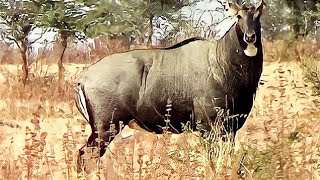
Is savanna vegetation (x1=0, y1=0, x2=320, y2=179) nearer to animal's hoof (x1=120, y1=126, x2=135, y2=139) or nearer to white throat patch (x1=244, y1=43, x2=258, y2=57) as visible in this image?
animal's hoof (x1=120, y1=126, x2=135, y2=139)

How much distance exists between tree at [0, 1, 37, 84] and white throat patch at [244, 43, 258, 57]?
5209mm

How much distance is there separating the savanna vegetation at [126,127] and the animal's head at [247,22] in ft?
1.59

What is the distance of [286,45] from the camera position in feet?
31.2

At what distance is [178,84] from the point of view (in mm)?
5020

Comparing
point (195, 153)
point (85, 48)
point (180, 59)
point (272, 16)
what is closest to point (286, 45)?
point (272, 16)

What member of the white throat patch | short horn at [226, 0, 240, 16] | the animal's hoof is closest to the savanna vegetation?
the animal's hoof

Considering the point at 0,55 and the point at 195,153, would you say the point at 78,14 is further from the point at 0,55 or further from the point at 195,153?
the point at 195,153

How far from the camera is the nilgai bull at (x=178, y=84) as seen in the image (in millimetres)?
4969

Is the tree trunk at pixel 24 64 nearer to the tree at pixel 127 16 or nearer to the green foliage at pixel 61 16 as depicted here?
the green foliage at pixel 61 16

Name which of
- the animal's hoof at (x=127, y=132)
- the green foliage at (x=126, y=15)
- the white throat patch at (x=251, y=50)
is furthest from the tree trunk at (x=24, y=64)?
the white throat patch at (x=251, y=50)

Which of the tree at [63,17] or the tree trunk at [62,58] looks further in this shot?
the tree at [63,17]

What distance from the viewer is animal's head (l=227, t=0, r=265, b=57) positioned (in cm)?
487

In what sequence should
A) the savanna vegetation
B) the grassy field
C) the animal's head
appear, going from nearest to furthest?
the grassy field < the savanna vegetation < the animal's head

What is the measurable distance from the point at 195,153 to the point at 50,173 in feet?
3.16
